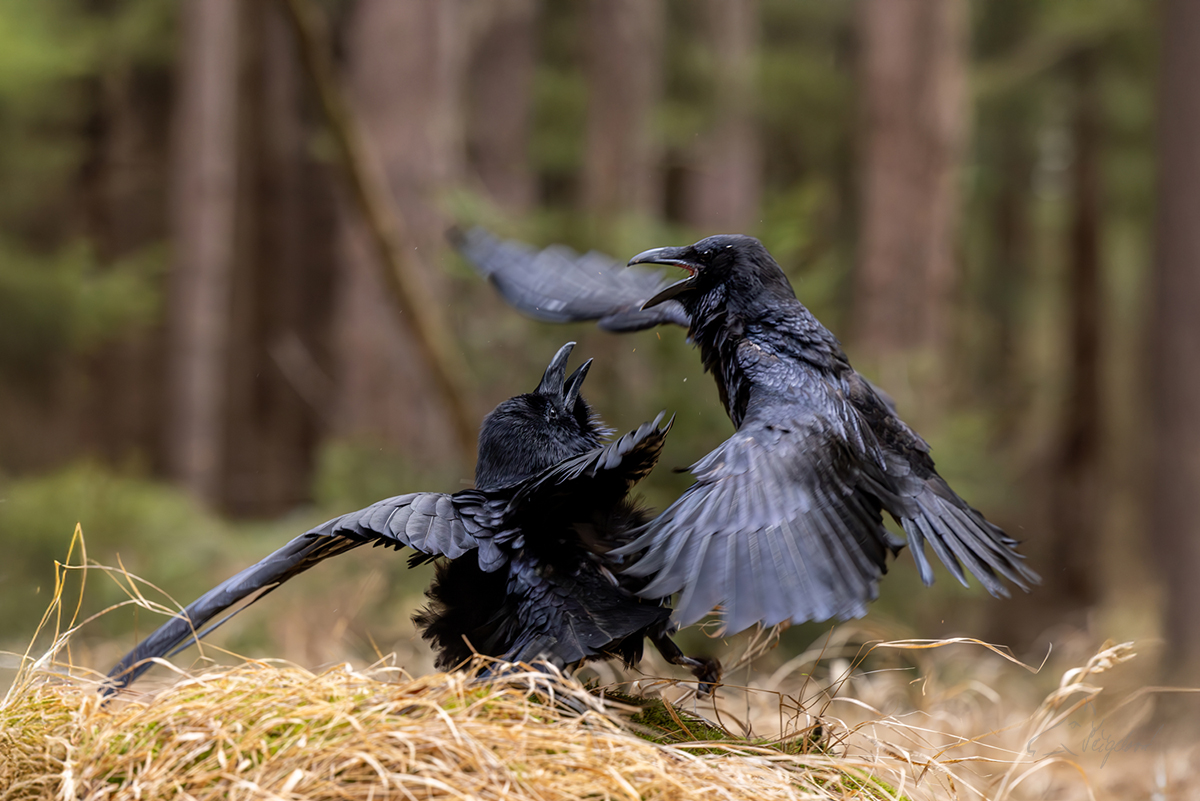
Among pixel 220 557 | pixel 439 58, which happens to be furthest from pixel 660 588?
pixel 439 58

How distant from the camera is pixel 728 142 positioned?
461 inches

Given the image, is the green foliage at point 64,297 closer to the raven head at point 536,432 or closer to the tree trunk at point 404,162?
the tree trunk at point 404,162

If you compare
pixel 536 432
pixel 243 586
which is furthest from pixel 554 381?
pixel 243 586

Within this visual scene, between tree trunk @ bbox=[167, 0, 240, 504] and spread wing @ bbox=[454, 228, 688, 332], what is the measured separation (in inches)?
336

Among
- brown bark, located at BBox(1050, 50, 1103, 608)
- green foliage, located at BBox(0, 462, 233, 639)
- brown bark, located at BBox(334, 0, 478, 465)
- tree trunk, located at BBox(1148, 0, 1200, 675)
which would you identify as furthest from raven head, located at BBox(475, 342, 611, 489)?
brown bark, located at BBox(1050, 50, 1103, 608)

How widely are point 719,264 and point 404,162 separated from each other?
5221 millimetres

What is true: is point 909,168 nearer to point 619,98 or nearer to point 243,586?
point 619,98

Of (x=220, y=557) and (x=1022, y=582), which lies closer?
(x=1022, y=582)

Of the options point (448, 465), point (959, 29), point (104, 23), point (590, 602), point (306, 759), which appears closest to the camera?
point (306, 759)

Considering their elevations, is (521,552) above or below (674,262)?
below

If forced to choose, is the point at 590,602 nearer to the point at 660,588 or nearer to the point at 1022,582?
the point at 660,588

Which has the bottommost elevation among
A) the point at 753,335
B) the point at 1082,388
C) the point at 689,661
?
the point at 1082,388

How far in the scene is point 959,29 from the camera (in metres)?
7.12

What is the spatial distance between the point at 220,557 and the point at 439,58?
4.07 metres
